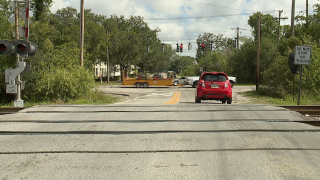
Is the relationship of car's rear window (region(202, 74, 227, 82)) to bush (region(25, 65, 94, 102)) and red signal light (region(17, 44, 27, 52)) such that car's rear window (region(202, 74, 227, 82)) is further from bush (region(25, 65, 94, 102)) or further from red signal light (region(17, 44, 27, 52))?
red signal light (region(17, 44, 27, 52))

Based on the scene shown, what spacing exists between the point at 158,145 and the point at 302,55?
402 inches

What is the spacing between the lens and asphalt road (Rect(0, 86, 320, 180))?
17.3ft

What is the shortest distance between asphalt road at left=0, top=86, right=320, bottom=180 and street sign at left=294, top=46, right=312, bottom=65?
5414 mm

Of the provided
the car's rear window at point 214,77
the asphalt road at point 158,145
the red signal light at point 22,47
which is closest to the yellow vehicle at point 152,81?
the car's rear window at point 214,77

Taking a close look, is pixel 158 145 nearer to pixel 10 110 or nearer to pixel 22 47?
pixel 10 110

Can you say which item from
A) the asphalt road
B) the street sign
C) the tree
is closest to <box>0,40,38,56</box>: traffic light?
the asphalt road

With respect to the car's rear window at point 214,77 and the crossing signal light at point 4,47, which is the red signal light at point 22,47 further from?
the car's rear window at point 214,77

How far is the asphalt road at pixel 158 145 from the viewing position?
5.26 m

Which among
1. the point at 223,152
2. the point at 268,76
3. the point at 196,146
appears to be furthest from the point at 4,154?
the point at 268,76

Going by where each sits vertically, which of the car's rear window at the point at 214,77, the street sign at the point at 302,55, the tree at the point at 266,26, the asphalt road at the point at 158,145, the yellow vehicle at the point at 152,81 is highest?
the tree at the point at 266,26

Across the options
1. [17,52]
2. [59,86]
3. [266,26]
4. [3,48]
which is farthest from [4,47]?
[266,26]

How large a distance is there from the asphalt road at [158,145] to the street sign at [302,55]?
541cm

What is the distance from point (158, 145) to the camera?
21.9 feet

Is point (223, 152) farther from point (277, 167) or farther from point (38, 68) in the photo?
point (38, 68)
